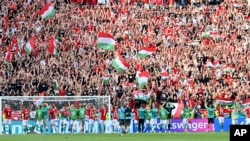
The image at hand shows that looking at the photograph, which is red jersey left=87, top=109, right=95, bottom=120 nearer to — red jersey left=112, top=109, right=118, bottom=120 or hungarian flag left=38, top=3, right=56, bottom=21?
red jersey left=112, top=109, right=118, bottom=120

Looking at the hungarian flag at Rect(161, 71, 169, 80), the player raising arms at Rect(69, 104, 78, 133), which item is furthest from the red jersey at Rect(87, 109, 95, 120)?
the hungarian flag at Rect(161, 71, 169, 80)

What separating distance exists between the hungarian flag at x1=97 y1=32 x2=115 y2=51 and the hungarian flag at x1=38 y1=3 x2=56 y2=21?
3899 millimetres

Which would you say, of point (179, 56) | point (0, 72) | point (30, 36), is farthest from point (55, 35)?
point (179, 56)

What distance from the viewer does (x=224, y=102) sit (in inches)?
1574

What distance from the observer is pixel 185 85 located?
42062 millimetres

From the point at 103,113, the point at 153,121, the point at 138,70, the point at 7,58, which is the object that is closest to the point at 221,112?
the point at 153,121

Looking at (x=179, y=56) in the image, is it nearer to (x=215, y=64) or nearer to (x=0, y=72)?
(x=215, y=64)

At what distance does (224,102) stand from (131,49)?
25.0ft

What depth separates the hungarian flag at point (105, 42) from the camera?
1732 inches

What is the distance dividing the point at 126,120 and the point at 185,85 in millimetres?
7489

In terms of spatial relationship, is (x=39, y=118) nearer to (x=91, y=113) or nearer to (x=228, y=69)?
(x=91, y=113)

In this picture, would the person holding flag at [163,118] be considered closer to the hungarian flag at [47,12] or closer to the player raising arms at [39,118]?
the player raising arms at [39,118]

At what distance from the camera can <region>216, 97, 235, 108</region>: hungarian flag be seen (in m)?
39.3

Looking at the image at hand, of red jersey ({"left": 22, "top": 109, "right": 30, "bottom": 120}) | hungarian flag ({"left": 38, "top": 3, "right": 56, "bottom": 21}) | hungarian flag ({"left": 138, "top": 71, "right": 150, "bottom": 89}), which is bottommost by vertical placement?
red jersey ({"left": 22, "top": 109, "right": 30, "bottom": 120})
